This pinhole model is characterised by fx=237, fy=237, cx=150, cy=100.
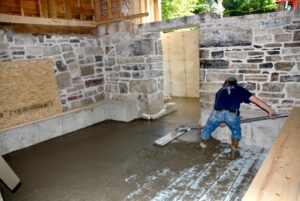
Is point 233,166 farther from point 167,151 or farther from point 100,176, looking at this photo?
point 100,176

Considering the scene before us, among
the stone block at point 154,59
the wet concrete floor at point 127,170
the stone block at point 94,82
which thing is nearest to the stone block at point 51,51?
the stone block at point 94,82

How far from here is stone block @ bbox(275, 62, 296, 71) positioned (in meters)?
3.57

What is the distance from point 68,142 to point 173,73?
172 inches

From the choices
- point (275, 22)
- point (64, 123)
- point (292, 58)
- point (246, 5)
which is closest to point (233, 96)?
point (292, 58)

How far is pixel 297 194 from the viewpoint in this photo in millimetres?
1503

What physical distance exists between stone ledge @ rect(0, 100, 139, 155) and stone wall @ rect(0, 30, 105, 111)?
0.26 m

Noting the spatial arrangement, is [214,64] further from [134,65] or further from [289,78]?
[134,65]

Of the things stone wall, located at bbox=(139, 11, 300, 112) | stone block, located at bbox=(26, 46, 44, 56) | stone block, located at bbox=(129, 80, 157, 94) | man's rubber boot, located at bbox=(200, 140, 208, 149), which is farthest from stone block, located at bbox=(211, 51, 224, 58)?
stone block, located at bbox=(26, 46, 44, 56)

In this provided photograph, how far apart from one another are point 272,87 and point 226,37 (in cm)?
111

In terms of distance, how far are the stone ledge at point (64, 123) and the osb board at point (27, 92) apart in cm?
16

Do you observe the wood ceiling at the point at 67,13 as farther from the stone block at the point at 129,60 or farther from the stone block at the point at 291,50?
the stone block at the point at 291,50

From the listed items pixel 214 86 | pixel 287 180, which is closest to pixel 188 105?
pixel 214 86

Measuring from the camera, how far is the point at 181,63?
761cm

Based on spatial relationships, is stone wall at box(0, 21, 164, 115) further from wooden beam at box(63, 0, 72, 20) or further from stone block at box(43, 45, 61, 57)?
wooden beam at box(63, 0, 72, 20)
